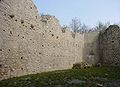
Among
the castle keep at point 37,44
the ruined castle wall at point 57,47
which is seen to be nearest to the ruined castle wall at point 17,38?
the castle keep at point 37,44

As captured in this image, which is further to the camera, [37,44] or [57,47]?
[57,47]

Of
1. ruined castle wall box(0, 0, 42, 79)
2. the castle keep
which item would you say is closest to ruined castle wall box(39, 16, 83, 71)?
the castle keep

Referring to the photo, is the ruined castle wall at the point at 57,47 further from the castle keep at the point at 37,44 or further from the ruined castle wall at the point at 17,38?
the ruined castle wall at the point at 17,38

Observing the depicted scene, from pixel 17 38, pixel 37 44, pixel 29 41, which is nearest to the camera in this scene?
pixel 17 38

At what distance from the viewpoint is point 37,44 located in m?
12.5

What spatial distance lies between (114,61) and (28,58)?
9052 mm

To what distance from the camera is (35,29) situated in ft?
40.6

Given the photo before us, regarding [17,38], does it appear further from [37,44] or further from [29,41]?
[37,44]

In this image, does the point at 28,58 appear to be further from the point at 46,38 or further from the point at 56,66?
the point at 56,66

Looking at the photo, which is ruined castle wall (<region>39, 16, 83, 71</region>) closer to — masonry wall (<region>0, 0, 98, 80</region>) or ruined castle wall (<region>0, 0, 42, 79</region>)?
masonry wall (<region>0, 0, 98, 80</region>)

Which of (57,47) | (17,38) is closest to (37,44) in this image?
(17,38)

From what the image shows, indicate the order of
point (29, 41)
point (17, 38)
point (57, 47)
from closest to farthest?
1. point (17, 38)
2. point (29, 41)
3. point (57, 47)

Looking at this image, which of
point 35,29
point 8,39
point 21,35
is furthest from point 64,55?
point 8,39

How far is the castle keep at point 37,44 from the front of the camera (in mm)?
10203
